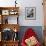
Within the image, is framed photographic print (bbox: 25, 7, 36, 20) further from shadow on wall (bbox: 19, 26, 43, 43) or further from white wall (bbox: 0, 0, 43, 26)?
shadow on wall (bbox: 19, 26, 43, 43)

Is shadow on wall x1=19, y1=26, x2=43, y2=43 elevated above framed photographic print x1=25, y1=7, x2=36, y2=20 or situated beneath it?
situated beneath

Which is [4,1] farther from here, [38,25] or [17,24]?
[38,25]

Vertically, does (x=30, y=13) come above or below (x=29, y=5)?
below

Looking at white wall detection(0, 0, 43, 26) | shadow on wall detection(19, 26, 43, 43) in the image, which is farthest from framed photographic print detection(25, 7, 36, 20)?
shadow on wall detection(19, 26, 43, 43)

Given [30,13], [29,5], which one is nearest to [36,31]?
[30,13]

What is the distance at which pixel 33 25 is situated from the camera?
232 inches

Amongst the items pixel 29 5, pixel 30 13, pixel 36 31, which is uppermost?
pixel 29 5

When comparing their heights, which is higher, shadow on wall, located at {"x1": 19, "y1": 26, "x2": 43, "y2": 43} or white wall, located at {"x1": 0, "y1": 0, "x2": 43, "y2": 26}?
white wall, located at {"x1": 0, "y1": 0, "x2": 43, "y2": 26}

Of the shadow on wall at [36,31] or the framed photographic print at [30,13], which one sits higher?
the framed photographic print at [30,13]

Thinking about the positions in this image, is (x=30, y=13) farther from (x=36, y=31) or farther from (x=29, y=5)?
(x=36, y=31)

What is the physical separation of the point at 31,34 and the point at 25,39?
298 mm

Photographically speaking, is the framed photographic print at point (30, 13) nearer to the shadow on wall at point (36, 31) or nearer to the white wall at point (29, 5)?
the white wall at point (29, 5)

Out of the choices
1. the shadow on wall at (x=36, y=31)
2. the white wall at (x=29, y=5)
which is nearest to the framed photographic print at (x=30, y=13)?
the white wall at (x=29, y=5)

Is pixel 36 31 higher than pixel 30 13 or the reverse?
the reverse
